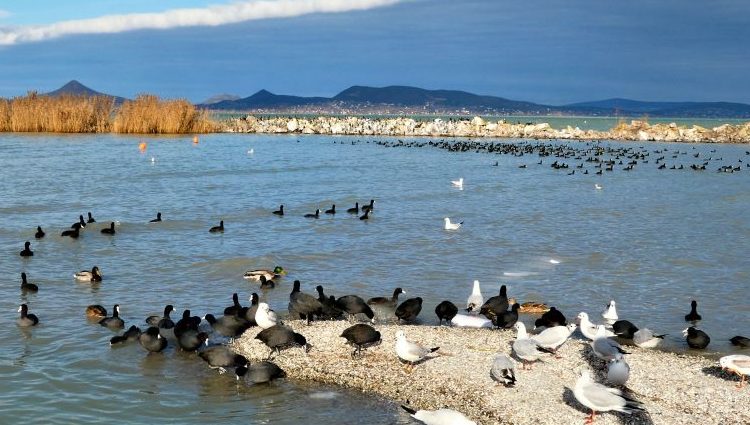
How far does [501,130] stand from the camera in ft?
285

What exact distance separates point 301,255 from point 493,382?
10.3m

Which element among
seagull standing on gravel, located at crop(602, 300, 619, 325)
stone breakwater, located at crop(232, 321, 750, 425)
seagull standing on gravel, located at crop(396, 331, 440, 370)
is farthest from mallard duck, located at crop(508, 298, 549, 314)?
seagull standing on gravel, located at crop(396, 331, 440, 370)

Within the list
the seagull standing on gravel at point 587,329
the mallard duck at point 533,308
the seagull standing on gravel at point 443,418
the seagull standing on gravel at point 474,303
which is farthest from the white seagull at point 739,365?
the seagull standing on gravel at point 474,303

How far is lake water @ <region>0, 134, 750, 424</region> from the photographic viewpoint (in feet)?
33.6

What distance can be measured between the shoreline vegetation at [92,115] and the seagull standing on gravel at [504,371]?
205 ft

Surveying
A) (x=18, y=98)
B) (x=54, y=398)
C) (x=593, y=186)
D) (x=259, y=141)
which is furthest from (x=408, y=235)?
(x=18, y=98)

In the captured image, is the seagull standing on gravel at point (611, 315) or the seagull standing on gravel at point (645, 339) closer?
the seagull standing on gravel at point (645, 339)

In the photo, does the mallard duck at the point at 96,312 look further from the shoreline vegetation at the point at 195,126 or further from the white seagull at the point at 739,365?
the shoreline vegetation at the point at 195,126

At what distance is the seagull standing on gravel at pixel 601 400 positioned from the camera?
871cm

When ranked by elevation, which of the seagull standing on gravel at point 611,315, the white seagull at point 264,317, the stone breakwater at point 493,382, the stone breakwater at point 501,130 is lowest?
the stone breakwater at point 493,382

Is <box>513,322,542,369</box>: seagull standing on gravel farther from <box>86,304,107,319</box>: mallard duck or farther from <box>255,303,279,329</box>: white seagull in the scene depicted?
<box>86,304,107,319</box>: mallard duck

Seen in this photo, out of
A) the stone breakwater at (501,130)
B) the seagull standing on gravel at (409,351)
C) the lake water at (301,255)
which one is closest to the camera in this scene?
the lake water at (301,255)

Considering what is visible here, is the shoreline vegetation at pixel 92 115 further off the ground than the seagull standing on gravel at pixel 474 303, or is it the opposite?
the shoreline vegetation at pixel 92 115

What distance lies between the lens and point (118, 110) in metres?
68.9
